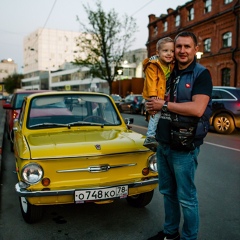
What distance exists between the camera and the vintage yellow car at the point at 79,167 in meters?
3.40

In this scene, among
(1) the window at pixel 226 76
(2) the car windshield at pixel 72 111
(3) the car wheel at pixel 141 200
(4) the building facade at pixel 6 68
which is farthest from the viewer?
(4) the building facade at pixel 6 68

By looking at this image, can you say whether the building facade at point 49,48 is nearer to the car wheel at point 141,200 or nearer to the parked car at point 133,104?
the parked car at point 133,104

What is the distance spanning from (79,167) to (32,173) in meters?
0.50

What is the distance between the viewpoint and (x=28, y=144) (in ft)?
12.3

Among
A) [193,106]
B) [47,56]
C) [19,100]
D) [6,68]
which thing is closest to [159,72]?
[193,106]

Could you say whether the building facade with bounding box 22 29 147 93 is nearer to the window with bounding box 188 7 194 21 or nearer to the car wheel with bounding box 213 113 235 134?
the window with bounding box 188 7 194 21

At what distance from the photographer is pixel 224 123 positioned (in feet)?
40.5

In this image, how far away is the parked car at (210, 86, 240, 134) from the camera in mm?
12156

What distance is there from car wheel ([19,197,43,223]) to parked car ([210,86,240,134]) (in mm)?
9904

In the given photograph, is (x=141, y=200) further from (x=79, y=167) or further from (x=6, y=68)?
(x=6, y=68)

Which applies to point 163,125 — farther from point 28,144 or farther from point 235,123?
point 235,123

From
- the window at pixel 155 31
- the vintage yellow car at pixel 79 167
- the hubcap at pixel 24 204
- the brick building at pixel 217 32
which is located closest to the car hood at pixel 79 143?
the vintage yellow car at pixel 79 167

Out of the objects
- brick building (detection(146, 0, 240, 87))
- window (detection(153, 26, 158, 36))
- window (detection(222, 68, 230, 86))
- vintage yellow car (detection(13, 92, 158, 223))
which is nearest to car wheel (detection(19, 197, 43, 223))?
vintage yellow car (detection(13, 92, 158, 223))

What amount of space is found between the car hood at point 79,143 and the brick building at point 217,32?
977 inches
